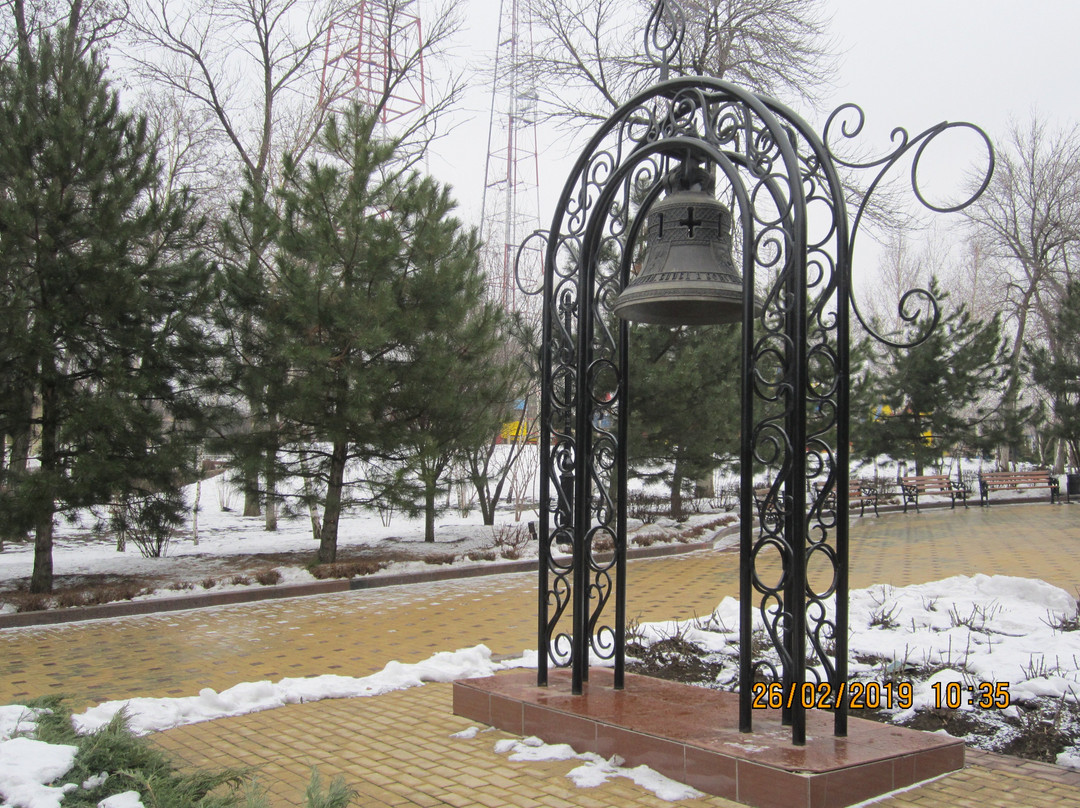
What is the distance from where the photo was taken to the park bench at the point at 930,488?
22.7 metres

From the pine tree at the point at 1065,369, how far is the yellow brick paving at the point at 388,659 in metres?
12.1

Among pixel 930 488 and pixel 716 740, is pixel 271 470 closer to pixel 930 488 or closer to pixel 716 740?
pixel 716 740

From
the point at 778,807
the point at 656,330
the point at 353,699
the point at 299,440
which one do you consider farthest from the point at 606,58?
the point at 778,807

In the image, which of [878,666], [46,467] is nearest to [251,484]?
[46,467]

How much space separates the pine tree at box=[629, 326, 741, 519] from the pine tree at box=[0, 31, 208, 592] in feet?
24.9

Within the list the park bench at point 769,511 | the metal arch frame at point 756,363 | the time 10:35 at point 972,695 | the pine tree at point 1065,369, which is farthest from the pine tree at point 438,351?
the pine tree at point 1065,369

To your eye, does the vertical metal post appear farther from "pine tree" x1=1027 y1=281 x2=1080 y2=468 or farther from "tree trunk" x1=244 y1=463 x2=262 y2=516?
"pine tree" x1=1027 y1=281 x2=1080 y2=468

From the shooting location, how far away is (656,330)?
55.6ft

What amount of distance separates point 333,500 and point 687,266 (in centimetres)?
894

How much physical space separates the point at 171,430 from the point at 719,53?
14667 millimetres

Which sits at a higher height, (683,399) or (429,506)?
(683,399)

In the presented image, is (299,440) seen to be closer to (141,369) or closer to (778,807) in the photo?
(141,369)

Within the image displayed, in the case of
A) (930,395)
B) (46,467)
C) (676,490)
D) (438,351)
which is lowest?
(676,490)

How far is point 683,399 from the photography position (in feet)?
52.1
